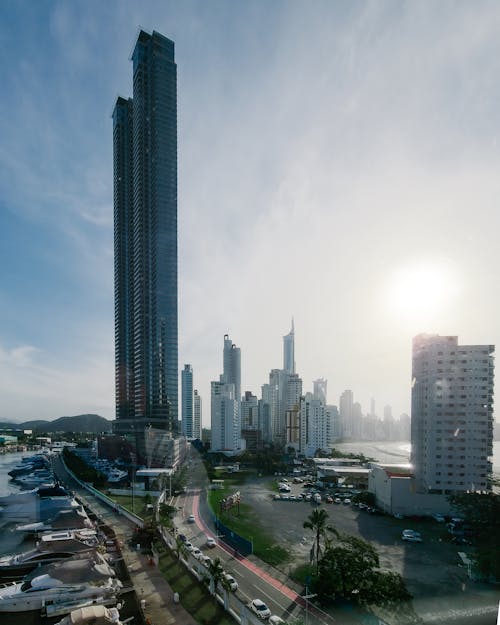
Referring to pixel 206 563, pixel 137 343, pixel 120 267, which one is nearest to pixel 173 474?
pixel 137 343

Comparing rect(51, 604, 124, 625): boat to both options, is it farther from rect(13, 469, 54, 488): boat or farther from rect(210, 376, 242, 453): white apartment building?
rect(210, 376, 242, 453): white apartment building

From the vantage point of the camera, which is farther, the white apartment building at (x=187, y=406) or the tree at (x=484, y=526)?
the white apartment building at (x=187, y=406)

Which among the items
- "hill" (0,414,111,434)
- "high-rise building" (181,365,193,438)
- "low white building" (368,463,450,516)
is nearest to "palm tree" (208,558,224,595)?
"low white building" (368,463,450,516)

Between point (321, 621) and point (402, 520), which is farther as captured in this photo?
point (402, 520)

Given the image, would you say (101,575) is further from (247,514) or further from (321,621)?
(247,514)

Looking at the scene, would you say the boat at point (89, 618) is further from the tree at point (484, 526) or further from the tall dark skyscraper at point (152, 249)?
the tall dark skyscraper at point (152, 249)

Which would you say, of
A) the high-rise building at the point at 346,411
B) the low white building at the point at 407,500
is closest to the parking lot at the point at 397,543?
the low white building at the point at 407,500
